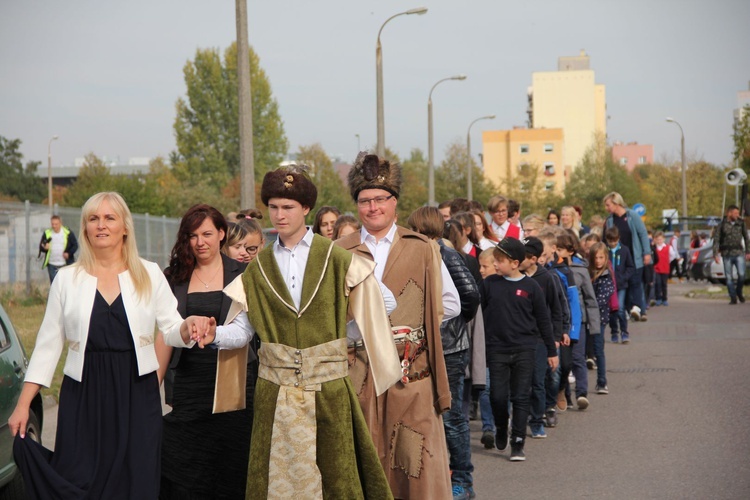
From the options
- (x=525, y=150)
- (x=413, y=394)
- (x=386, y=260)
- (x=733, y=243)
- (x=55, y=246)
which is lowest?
(x=413, y=394)

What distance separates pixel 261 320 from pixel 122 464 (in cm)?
90

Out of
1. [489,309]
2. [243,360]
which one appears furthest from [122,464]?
[489,309]

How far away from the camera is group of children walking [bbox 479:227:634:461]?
27.5 feet

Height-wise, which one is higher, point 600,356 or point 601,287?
point 601,287

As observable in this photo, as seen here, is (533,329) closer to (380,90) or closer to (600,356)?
(600,356)

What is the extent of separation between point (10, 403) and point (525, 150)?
357 ft

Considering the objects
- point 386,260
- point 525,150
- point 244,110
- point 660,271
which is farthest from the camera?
point 525,150

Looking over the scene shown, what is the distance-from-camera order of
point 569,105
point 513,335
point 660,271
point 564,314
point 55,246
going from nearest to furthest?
point 513,335 < point 564,314 < point 55,246 < point 660,271 < point 569,105

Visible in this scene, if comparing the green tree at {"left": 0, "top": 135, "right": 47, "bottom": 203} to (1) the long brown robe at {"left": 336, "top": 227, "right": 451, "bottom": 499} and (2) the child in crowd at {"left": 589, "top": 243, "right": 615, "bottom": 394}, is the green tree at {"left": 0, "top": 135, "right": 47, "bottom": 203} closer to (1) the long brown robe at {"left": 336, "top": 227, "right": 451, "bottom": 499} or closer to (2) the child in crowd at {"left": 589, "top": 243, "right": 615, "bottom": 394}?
(2) the child in crowd at {"left": 589, "top": 243, "right": 615, "bottom": 394}

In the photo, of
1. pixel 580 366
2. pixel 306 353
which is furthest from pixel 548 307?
pixel 306 353

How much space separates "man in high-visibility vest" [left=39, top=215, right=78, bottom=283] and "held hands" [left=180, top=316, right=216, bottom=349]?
18.4 m

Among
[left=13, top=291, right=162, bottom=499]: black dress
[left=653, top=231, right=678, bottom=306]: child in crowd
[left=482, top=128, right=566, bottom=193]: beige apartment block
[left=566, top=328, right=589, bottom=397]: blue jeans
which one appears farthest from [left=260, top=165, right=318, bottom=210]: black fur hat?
[left=482, top=128, right=566, bottom=193]: beige apartment block

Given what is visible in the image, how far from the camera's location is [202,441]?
5.84m

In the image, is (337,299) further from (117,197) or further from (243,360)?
(117,197)
